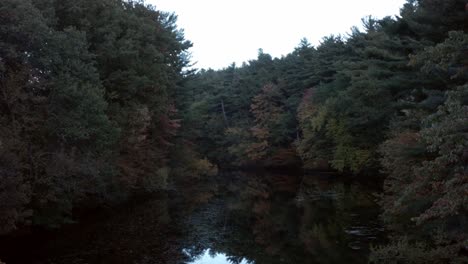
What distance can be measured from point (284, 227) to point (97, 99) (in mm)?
10891

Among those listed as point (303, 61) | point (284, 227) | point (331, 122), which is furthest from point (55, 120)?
point (303, 61)

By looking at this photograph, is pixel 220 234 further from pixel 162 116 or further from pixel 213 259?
pixel 162 116

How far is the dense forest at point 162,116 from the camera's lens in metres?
12.6

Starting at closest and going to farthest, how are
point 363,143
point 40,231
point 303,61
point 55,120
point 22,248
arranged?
point 22,248
point 55,120
point 40,231
point 363,143
point 303,61

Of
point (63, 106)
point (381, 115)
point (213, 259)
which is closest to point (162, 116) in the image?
point (381, 115)

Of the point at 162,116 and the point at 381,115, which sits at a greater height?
the point at 162,116

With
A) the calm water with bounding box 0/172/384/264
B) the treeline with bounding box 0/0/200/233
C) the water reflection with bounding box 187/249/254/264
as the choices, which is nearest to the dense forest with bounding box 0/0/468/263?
the treeline with bounding box 0/0/200/233

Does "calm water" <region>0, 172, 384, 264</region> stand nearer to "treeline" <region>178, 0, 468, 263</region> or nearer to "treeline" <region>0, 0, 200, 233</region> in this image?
"treeline" <region>0, 0, 200, 233</region>

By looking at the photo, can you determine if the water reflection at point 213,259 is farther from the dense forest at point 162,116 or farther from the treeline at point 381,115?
the dense forest at point 162,116

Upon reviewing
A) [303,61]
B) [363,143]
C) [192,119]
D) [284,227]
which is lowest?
[284,227]

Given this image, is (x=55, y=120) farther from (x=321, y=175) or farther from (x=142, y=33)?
(x=321, y=175)

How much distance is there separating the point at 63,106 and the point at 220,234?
9.07m

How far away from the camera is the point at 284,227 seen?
23984 mm

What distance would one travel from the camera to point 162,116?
39188 millimetres
